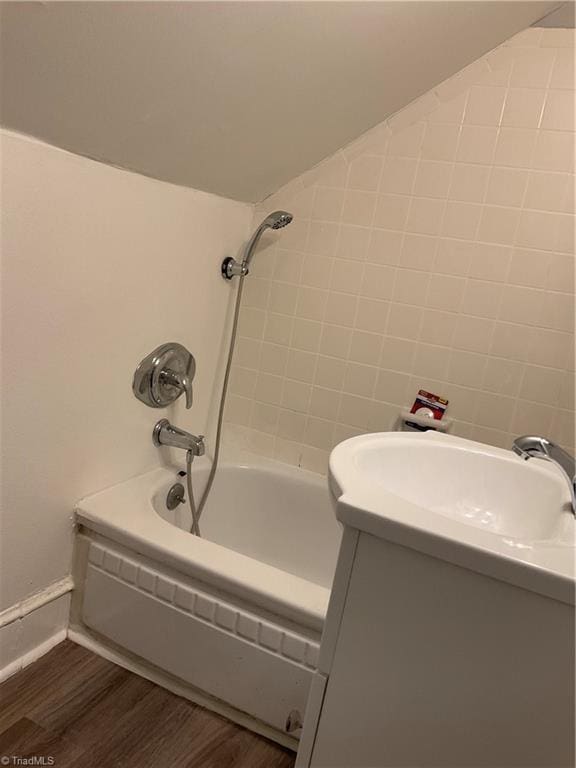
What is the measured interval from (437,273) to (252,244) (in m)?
0.57

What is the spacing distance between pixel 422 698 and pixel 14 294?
1041 mm

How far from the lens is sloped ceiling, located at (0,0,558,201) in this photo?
1.00 metres

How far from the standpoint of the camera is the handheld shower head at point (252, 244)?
176 centimetres

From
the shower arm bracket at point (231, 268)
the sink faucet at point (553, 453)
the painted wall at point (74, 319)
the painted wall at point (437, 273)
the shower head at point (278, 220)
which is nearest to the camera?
the sink faucet at point (553, 453)

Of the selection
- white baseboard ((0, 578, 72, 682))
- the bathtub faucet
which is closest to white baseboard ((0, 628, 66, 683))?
white baseboard ((0, 578, 72, 682))

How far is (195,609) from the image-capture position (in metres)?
1.37

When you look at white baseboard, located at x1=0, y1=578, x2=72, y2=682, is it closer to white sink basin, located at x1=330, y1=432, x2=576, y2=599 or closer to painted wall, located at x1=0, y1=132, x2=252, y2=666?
painted wall, located at x1=0, y1=132, x2=252, y2=666

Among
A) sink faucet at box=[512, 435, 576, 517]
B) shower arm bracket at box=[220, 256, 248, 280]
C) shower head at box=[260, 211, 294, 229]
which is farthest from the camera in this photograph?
shower arm bracket at box=[220, 256, 248, 280]

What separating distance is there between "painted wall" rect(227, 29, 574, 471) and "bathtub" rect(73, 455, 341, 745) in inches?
23.2

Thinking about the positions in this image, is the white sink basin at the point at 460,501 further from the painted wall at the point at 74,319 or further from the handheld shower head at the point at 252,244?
the handheld shower head at the point at 252,244

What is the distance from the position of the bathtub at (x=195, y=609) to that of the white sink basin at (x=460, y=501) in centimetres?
38

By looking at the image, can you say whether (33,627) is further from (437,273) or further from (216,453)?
(437,273)

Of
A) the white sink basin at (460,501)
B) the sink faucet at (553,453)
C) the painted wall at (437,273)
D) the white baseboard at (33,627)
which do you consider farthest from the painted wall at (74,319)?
the sink faucet at (553,453)

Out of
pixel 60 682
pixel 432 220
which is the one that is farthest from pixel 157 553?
pixel 432 220
